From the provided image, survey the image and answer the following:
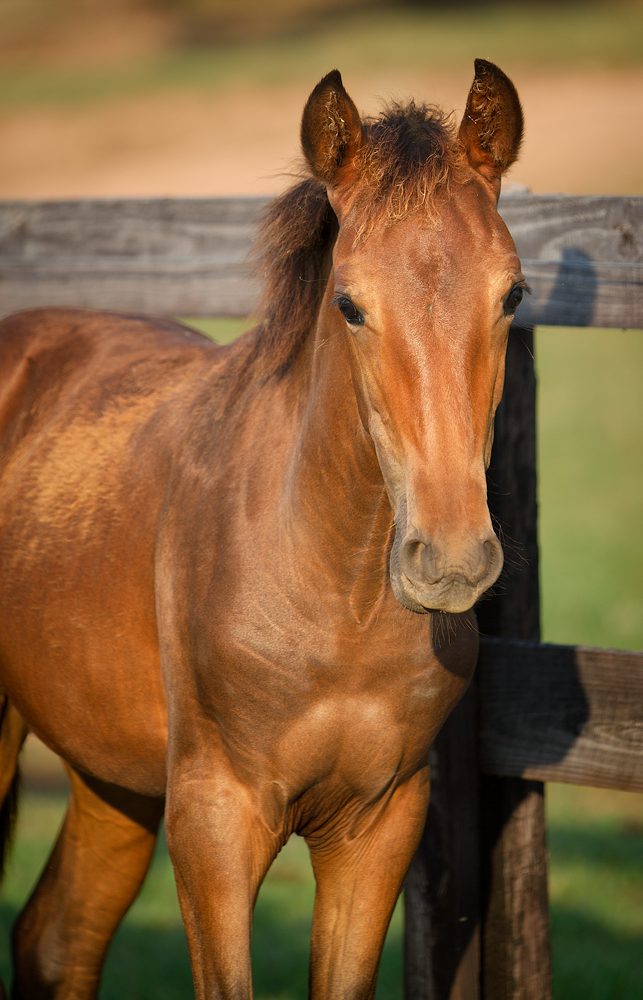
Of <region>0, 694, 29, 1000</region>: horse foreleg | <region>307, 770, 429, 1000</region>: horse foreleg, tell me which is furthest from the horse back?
<region>307, 770, 429, 1000</region>: horse foreleg

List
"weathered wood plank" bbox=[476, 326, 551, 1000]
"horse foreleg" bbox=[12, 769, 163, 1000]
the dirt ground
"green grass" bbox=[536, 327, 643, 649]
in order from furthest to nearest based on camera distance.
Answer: the dirt ground, "green grass" bbox=[536, 327, 643, 649], "horse foreleg" bbox=[12, 769, 163, 1000], "weathered wood plank" bbox=[476, 326, 551, 1000]

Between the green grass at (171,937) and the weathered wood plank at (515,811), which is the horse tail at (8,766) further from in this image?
the weathered wood plank at (515,811)

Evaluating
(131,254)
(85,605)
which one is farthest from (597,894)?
(131,254)

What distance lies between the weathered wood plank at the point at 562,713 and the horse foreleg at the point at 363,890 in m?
0.59

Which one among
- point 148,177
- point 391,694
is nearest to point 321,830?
point 391,694

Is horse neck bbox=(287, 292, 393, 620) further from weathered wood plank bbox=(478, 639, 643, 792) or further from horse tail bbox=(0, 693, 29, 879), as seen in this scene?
horse tail bbox=(0, 693, 29, 879)

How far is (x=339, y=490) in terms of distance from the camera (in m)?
2.19

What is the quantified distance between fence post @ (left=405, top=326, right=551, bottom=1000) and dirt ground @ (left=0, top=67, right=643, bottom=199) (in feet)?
65.8

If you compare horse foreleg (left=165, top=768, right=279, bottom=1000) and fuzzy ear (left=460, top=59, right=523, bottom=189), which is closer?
fuzzy ear (left=460, top=59, right=523, bottom=189)

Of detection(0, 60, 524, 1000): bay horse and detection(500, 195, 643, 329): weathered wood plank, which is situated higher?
detection(500, 195, 643, 329): weathered wood plank

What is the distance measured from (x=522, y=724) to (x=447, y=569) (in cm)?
136

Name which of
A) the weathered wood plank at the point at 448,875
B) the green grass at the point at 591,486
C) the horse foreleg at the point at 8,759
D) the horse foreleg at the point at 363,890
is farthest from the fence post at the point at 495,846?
the green grass at the point at 591,486

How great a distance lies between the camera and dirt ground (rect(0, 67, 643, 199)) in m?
25.9

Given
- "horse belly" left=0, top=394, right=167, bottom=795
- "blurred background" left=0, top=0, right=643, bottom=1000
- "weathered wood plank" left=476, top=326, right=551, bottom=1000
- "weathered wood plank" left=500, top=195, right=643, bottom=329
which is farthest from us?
"blurred background" left=0, top=0, right=643, bottom=1000
